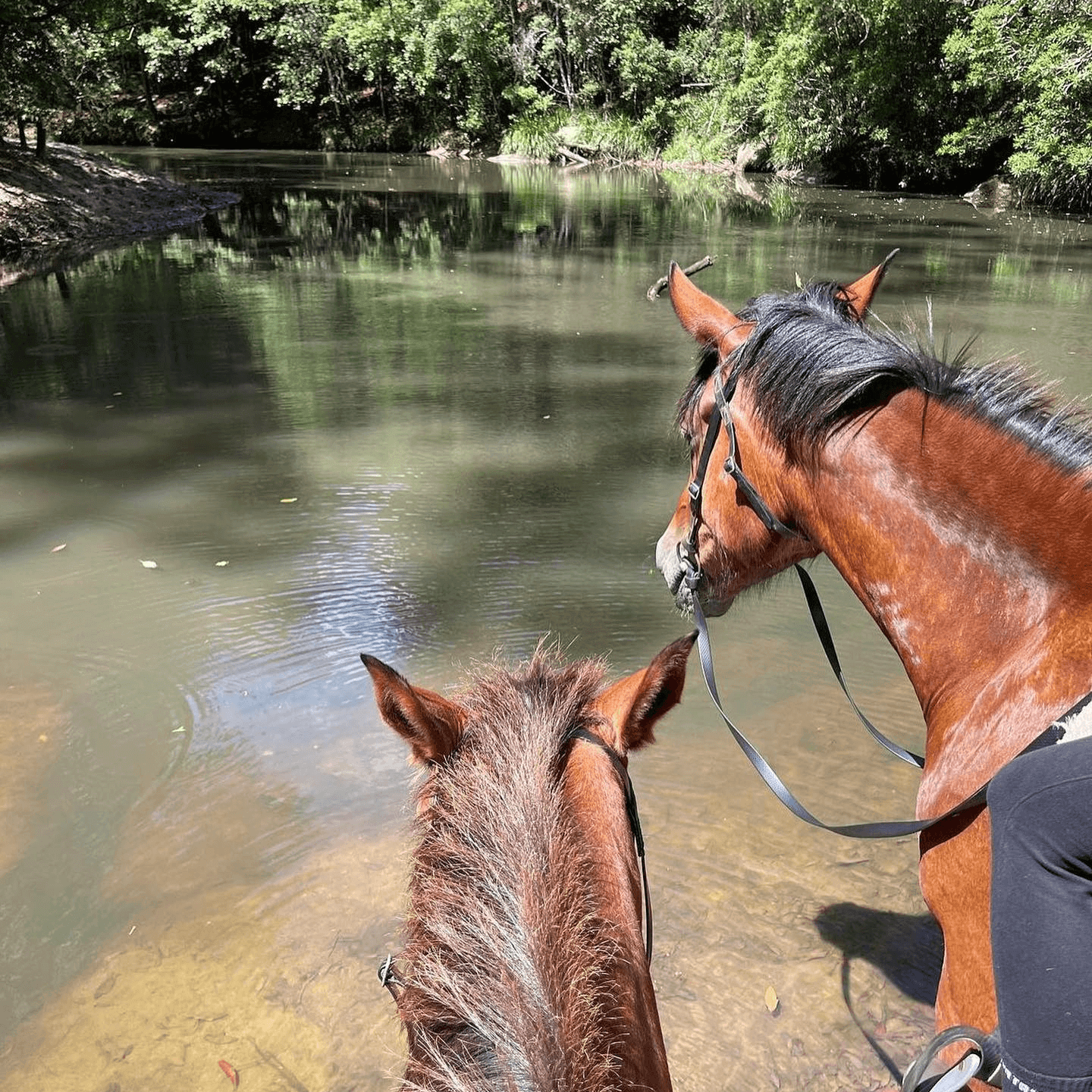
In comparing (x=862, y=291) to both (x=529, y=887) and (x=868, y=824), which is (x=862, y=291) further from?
(x=529, y=887)

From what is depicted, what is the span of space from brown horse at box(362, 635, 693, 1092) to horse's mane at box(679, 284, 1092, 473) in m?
0.74

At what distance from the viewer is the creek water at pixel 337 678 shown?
296 cm

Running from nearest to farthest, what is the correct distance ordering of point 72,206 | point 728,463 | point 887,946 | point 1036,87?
1. point 728,463
2. point 887,946
3. point 72,206
4. point 1036,87

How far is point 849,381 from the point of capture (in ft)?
6.70

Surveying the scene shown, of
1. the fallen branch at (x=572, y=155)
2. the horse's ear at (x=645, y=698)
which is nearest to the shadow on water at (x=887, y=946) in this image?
the horse's ear at (x=645, y=698)

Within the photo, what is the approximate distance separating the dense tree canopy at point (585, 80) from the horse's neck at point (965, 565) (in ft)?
84.3

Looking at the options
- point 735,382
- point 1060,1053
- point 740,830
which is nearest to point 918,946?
point 740,830

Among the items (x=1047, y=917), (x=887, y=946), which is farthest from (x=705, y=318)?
(x=887, y=946)

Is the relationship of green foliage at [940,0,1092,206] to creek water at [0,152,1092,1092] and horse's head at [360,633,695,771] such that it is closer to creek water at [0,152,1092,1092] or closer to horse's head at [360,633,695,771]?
creek water at [0,152,1092,1092]

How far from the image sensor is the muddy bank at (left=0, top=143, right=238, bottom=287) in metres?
16.0

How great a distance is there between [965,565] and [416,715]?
1145 millimetres

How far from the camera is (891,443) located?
2.00 metres

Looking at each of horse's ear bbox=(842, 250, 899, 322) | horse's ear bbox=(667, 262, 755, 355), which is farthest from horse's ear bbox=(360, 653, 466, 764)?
horse's ear bbox=(842, 250, 899, 322)

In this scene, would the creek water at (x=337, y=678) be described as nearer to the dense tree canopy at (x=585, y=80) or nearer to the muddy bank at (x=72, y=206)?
the muddy bank at (x=72, y=206)
